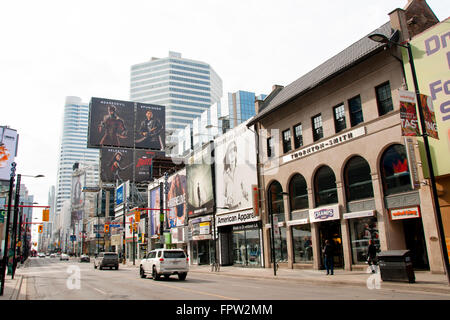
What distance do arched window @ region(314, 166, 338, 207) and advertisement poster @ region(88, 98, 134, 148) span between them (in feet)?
256

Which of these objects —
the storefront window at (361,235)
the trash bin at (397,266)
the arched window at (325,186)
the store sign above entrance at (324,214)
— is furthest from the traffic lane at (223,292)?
the arched window at (325,186)

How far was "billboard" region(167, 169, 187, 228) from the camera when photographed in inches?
1881

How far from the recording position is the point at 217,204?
38.6 meters

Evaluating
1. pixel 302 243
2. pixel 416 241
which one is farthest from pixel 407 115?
pixel 302 243

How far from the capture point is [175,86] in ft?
Result: 605

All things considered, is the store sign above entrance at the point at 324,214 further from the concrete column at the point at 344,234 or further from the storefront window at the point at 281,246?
the storefront window at the point at 281,246

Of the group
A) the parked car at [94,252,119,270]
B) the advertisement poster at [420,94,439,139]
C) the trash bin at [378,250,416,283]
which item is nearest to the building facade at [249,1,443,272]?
the advertisement poster at [420,94,439,139]

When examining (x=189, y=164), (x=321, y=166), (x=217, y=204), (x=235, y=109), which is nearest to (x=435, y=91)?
(x=321, y=166)

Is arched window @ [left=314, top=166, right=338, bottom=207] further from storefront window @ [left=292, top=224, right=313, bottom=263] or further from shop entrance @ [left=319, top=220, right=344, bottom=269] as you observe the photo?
storefront window @ [left=292, top=224, right=313, bottom=263]

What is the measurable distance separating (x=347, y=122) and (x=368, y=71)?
3.41m

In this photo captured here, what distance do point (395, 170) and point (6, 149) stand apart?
6505 cm

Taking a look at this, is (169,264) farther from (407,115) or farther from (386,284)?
(407,115)

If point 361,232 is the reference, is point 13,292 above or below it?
below

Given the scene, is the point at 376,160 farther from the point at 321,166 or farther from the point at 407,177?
the point at 321,166
